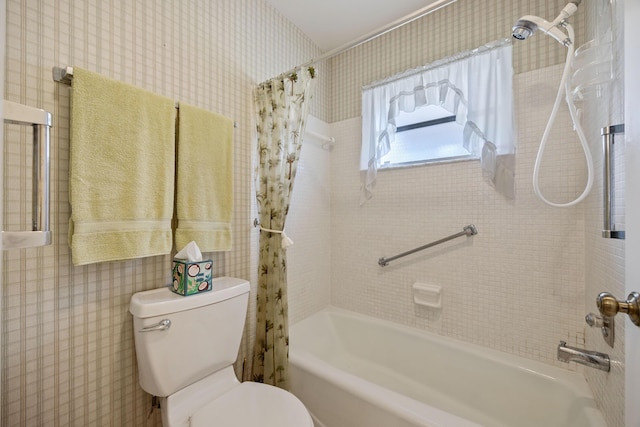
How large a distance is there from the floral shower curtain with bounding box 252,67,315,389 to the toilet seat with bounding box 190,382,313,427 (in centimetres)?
28

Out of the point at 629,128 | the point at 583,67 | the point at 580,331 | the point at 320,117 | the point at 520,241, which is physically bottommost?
the point at 580,331

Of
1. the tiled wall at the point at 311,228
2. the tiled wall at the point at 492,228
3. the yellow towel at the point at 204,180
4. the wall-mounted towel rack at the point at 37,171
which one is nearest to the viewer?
the wall-mounted towel rack at the point at 37,171

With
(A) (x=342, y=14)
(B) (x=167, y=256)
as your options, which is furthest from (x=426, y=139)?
(B) (x=167, y=256)

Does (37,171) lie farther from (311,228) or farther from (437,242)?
(437,242)

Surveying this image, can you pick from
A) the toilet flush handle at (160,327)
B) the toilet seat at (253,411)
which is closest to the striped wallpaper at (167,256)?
the toilet flush handle at (160,327)

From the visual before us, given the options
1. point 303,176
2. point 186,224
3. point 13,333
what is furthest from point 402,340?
point 13,333

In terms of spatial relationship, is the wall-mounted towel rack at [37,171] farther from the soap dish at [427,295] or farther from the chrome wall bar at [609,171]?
the soap dish at [427,295]

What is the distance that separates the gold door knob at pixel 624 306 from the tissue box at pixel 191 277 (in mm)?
1202

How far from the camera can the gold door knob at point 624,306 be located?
20.8 inches

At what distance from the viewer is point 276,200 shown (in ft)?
4.56

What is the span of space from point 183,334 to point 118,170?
654 mm

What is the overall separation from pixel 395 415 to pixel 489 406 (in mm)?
728

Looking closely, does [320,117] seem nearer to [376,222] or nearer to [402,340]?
[376,222]

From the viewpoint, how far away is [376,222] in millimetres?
1950
